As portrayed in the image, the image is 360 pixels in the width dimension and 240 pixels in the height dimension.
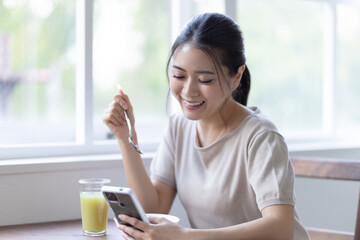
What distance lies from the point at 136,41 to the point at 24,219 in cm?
93

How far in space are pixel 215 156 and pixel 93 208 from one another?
0.40 m

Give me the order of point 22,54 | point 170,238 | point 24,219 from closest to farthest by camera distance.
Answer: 1. point 170,238
2. point 24,219
3. point 22,54

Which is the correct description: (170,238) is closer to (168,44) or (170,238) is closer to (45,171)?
(45,171)

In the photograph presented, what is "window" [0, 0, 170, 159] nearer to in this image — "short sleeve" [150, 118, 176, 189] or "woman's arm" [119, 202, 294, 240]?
"short sleeve" [150, 118, 176, 189]

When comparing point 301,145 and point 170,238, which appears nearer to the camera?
point 170,238

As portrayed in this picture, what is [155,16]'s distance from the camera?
2.31m

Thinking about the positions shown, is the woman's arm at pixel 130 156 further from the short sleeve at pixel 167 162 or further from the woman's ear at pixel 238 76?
the woman's ear at pixel 238 76

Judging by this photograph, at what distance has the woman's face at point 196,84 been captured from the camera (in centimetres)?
149

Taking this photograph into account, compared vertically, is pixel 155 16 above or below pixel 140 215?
above

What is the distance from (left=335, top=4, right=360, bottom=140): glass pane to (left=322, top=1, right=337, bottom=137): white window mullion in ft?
0.40

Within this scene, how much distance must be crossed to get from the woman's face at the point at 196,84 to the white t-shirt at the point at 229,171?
11 centimetres

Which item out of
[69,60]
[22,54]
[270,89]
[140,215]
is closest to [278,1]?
[270,89]

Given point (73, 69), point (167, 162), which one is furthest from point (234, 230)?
point (73, 69)

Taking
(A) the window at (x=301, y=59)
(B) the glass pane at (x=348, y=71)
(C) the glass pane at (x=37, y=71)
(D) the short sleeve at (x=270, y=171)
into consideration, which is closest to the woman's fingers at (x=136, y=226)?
(D) the short sleeve at (x=270, y=171)
